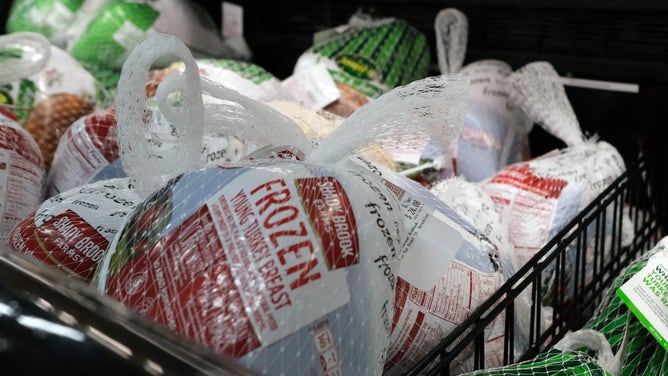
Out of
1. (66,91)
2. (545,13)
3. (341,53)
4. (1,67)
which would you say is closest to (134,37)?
(66,91)

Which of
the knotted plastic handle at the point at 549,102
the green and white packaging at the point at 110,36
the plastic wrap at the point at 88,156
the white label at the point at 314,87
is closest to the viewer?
the plastic wrap at the point at 88,156

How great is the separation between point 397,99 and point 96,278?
0.33 meters

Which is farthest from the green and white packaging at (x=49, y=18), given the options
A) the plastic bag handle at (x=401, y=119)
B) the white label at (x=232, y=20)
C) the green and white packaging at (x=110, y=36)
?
the plastic bag handle at (x=401, y=119)

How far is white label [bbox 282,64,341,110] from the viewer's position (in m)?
1.44

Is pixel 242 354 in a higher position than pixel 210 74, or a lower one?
higher

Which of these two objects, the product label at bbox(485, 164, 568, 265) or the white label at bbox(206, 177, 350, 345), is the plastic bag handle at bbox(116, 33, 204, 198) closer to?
the white label at bbox(206, 177, 350, 345)

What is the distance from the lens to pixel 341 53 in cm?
159

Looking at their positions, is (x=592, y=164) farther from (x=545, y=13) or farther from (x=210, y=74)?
(x=210, y=74)

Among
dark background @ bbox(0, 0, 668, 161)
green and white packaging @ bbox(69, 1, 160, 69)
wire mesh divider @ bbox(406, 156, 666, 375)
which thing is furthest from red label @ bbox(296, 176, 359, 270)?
green and white packaging @ bbox(69, 1, 160, 69)

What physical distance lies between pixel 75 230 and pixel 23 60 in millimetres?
480

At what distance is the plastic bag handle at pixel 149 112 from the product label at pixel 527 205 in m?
0.56

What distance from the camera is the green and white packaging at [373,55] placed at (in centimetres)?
155

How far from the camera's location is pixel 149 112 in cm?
80

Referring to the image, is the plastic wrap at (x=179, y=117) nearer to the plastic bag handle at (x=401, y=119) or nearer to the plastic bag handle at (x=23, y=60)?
the plastic bag handle at (x=401, y=119)
